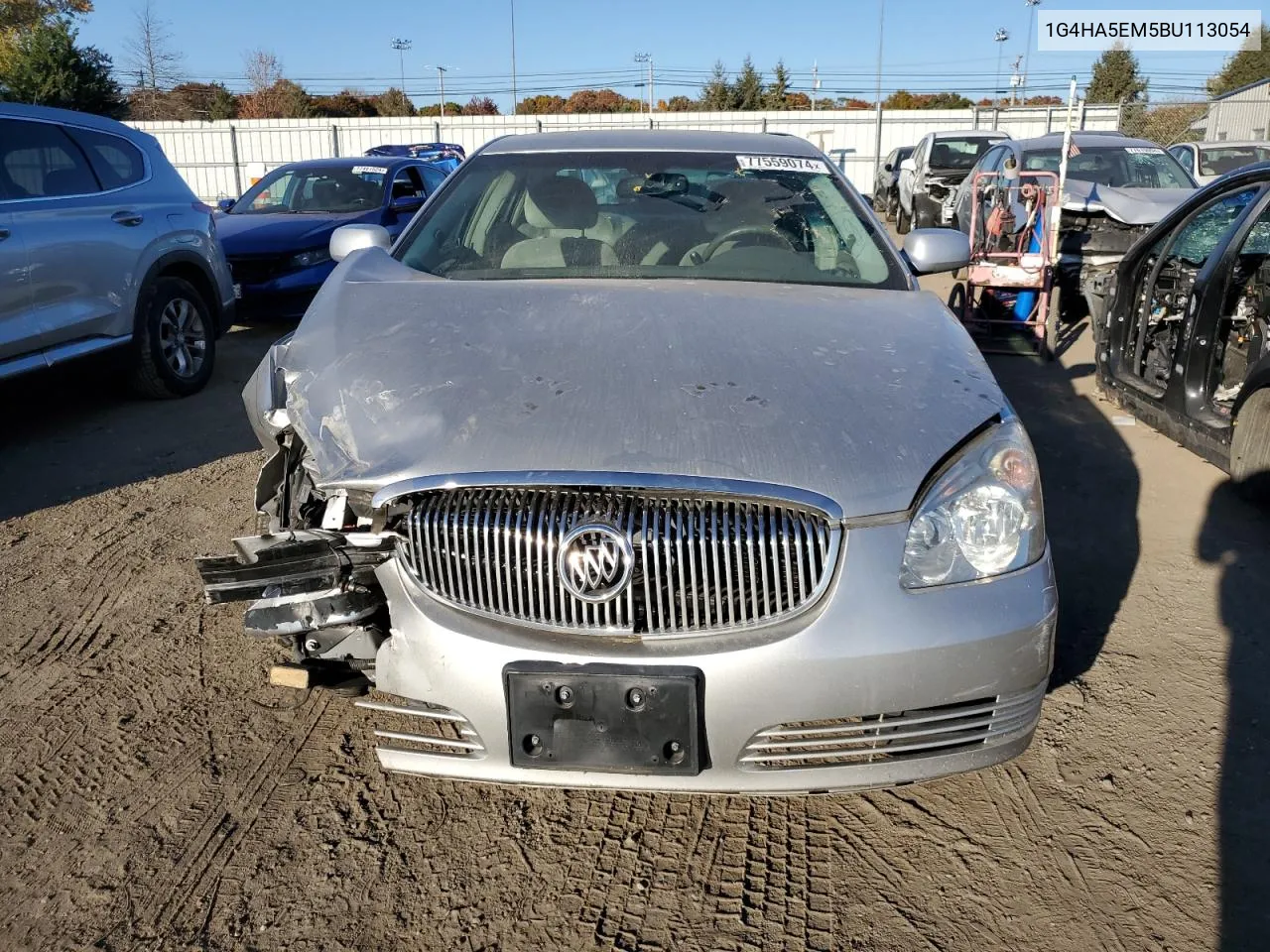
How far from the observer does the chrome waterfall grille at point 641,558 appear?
2.08 metres

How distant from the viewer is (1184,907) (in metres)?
2.23

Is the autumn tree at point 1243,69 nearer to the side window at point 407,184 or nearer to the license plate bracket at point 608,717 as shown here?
the side window at point 407,184

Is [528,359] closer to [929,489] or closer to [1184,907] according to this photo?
[929,489]

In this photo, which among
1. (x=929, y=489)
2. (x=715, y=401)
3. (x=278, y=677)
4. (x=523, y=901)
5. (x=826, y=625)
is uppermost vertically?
(x=715, y=401)

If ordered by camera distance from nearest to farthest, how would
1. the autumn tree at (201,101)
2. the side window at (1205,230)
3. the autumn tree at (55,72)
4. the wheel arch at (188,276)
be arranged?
1. the side window at (1205,230)
2. the wheel arch at (188,276)
3. the autumn tree at (55,72)
4. the autumn tree at (201,101)

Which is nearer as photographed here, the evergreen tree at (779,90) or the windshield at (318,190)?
the windshield at (318,190)

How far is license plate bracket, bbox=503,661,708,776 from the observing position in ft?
6.72

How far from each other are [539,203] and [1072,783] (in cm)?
265

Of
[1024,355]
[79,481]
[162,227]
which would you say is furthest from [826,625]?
[1024,355]

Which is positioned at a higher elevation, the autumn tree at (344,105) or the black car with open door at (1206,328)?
the autumn tree at (344,105)

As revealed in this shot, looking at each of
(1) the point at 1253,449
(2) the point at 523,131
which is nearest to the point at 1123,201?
(1) the point at 1253,449

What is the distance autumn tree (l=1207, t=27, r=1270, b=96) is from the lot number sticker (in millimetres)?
49657

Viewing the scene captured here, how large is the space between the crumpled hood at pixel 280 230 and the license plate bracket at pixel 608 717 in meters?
7.43

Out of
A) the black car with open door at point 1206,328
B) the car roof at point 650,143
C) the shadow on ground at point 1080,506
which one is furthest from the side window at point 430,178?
the black car with open door at point 1206,328
